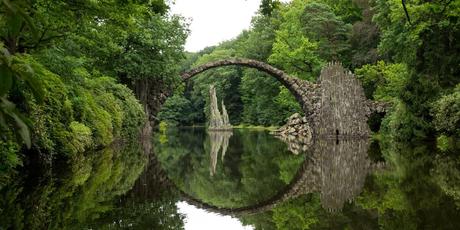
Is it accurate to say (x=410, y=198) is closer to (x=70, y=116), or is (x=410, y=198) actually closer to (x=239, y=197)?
(x=239, y=197)

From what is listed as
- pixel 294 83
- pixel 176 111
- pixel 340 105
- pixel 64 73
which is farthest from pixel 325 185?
pixel 176 111

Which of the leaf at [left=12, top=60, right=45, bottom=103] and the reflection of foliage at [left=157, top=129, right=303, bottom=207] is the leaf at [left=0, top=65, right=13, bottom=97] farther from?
the reflection of foliage at [left=157, top=129, right=303, bottom=207]

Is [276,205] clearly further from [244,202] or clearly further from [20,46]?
[20,46]

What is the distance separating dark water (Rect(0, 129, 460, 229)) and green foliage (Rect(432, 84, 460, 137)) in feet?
15.3

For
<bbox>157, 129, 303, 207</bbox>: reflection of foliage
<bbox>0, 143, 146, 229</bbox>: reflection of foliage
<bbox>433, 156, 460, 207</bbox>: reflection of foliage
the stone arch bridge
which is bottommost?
<bbox>0, 143, 146, 229</bbox>: reflection of foliage

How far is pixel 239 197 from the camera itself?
25.1 feet

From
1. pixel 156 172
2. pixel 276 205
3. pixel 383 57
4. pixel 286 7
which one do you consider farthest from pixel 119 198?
pixel 286 7

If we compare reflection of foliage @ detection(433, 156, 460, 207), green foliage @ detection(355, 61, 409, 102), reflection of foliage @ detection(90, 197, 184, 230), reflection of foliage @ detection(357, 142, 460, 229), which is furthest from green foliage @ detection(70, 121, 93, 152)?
green foliage @ detection(355, 61, 409, 102)

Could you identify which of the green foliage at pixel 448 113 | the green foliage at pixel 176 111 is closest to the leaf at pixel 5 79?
the green foliage at pixel 448 113

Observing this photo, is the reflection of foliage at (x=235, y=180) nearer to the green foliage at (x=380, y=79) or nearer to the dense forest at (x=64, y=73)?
the dense forest at (x=64, y=73)

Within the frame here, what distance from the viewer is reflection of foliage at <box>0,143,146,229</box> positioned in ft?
16.4

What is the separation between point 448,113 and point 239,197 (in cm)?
1082

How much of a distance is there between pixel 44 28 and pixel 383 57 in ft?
88.8

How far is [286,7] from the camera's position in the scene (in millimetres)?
45875
